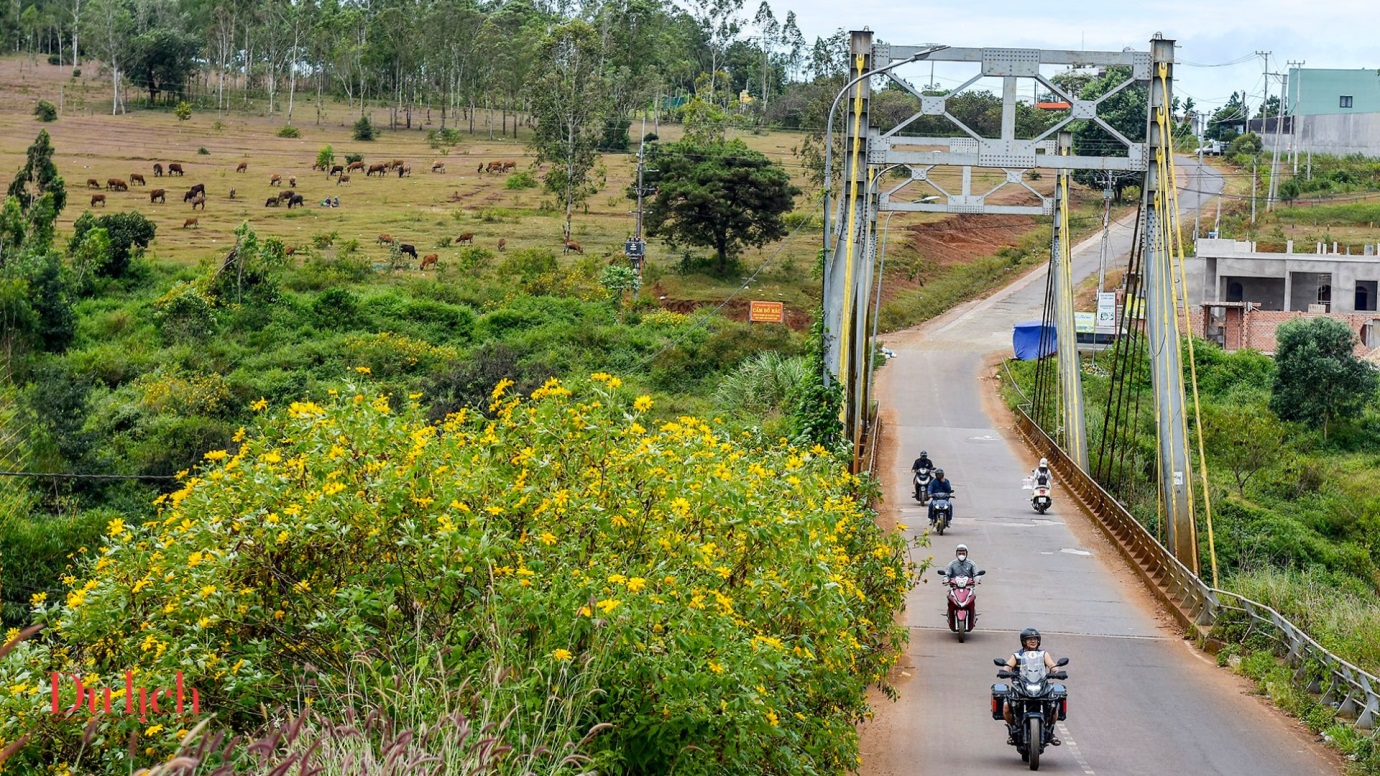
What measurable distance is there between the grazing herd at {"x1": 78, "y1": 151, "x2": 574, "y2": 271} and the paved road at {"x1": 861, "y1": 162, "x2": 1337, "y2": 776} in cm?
3256

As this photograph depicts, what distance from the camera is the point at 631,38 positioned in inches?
4279

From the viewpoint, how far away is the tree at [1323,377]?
161 feet

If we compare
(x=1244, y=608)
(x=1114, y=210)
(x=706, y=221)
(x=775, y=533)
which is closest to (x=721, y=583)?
(x=775, y=533)

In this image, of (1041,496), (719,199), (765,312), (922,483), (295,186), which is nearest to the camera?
(1041,496)

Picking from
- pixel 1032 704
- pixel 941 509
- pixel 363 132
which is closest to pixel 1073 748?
pixel 1032 704

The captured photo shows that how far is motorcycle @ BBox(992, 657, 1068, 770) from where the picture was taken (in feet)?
45.7

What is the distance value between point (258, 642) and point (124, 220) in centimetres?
5742

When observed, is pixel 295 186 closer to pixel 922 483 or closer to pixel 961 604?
pixel 922 483

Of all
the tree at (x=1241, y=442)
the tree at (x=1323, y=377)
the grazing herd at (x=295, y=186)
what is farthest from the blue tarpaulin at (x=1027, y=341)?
the grazing herd at (x=295, y=186)

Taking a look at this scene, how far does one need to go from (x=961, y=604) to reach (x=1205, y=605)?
11.9 ft

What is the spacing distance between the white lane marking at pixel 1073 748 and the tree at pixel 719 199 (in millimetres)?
48789

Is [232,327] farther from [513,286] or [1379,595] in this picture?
[1379,595]

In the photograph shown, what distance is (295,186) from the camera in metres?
78.8

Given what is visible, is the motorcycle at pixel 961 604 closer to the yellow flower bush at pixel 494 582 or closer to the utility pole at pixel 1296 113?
the yellow flower bush at pixel 494 582
